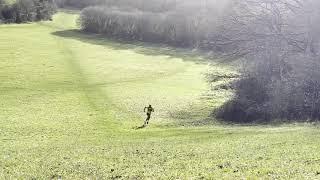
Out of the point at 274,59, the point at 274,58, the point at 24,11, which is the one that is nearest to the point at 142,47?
the point at 24,11

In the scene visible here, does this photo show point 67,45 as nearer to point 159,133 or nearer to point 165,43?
point 165,43

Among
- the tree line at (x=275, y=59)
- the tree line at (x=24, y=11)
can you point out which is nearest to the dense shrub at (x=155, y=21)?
the tree line at (x=24, y=11)

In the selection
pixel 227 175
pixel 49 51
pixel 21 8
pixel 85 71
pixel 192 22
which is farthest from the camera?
pixel 21 8

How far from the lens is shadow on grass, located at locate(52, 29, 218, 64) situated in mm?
111000

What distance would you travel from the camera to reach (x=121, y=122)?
49938 mm

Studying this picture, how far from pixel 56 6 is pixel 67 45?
59.3 m

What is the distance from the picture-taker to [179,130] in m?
44.8

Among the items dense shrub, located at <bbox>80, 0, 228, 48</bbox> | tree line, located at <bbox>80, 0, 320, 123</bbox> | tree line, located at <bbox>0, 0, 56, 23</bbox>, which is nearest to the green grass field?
tree line, located at <bbox>80, 0, 320, 123</bbox>

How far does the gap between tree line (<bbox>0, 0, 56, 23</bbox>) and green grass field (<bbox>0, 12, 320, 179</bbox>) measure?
15.6 meters

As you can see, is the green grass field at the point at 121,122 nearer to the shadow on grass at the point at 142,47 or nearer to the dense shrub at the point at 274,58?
the shadow on grass at the point at 142,47

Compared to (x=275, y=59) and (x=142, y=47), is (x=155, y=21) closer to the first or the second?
(x=142, y=47)

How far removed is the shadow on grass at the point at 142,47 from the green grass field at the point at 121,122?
0.51 m

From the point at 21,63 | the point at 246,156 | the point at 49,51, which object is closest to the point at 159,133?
the point at 246,156

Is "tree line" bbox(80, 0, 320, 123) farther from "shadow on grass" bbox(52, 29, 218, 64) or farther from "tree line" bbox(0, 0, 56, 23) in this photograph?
"tree line" bbox(0, 0, 56, 23)
